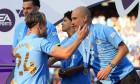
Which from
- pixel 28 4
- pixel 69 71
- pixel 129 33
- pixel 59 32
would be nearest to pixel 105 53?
pixel 69 71

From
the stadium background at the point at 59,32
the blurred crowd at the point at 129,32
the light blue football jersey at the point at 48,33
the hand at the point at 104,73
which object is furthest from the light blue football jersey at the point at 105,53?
the blurred crowd at the point at 129,32

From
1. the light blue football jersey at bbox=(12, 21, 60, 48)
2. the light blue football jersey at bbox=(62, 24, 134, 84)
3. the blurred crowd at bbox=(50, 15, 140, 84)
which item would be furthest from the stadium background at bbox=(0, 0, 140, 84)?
the light blue football jersey at bbox=(62, 24, 134, 84)

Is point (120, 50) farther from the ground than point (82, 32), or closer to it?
closer to it

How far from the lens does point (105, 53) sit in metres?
4.80

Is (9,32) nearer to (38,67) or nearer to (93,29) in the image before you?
(93,29)

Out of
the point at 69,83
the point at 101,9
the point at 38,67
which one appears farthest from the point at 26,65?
the point at 101,9

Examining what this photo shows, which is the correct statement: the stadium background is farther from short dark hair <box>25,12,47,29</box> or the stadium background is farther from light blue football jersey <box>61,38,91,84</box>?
short dark hair <box>25,12,47,29</box>

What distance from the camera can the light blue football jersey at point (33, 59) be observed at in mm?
3844

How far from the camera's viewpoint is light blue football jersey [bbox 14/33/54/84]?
3.84 m

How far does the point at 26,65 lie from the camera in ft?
12.8

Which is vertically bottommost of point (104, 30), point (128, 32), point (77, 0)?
point (128, 32)

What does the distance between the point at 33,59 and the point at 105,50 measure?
4.30 feet

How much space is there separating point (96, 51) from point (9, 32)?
216cm

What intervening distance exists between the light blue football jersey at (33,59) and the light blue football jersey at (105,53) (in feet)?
3.13
